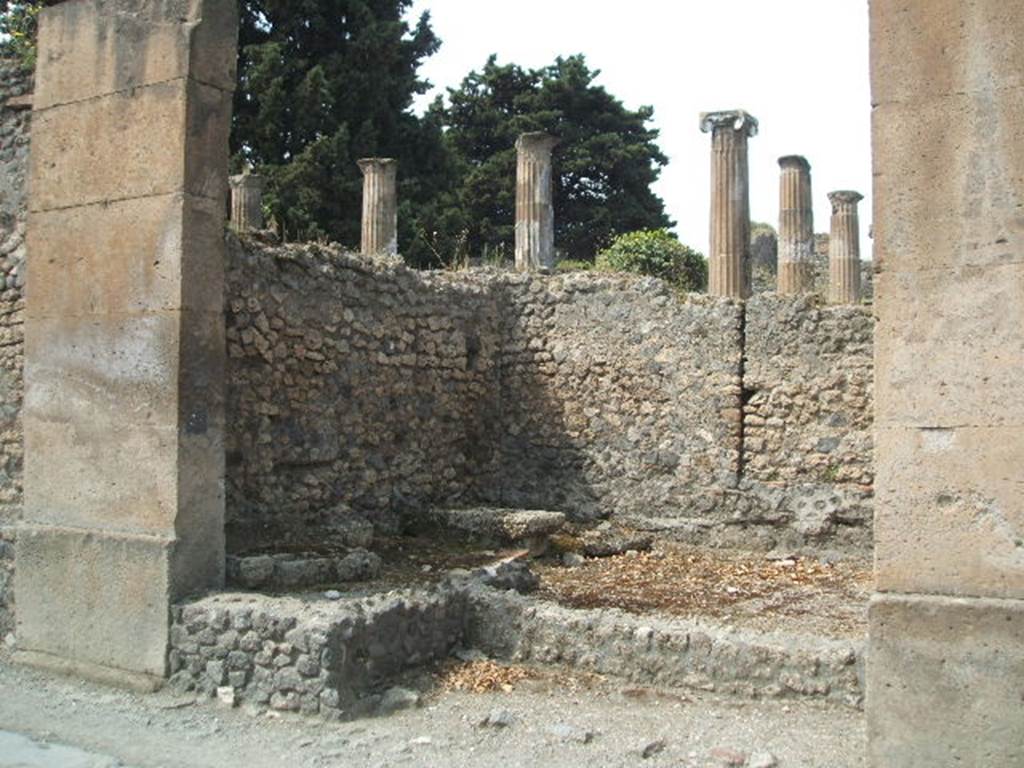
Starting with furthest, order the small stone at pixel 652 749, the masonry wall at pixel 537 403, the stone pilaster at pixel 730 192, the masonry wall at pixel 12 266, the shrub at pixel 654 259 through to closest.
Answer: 1. the shrub at pixel 654 259
2. the stone pilaster at pixel 730 192
3. the masonry wall at pixel 537 403
4. the masonry wall at pixel 12 266
5. the small stone at pixel 652 749

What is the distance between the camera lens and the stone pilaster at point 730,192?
12.7 m

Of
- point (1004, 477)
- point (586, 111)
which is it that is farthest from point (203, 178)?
point (586, 111)

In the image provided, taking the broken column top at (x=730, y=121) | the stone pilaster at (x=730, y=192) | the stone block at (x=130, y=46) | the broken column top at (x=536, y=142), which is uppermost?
the broken column top at (x=536, y=142)

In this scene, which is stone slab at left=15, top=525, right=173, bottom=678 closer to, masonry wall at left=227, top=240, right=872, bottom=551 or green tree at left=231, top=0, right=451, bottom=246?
masonry wall at left=227, top=240, right=872, bottom=551

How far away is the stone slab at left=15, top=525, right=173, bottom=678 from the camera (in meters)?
5.63

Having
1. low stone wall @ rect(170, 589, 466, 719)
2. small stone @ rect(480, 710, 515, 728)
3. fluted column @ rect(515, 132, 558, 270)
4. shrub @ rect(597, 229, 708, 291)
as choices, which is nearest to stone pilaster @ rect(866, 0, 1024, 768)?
small stone @ rect(480, 710, 515, 728)

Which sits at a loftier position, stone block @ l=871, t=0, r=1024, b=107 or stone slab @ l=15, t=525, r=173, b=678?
stone block @ l=871, t=0, r=1024, b=107

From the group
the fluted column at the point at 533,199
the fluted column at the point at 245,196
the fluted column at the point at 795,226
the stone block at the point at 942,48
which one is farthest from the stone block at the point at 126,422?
the fluted column at the point at 245,196

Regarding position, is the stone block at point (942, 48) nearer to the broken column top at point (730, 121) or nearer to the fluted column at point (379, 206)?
the broken column top at point (730, 121)

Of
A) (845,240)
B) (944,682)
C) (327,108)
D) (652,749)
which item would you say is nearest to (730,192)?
(845,240)

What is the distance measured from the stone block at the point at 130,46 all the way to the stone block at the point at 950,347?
3910 mm

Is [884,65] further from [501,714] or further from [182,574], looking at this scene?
[182,574]

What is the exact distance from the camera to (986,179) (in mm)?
3949

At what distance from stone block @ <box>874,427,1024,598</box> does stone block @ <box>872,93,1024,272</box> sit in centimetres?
67
